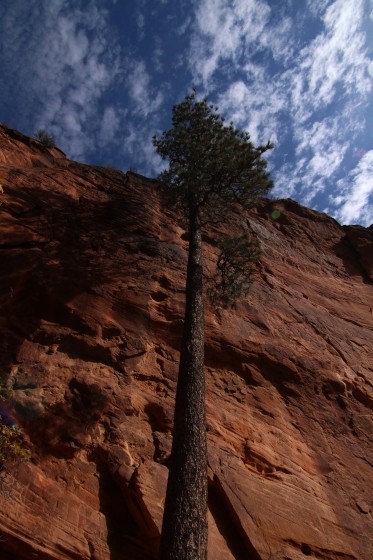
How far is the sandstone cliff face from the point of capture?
767cm

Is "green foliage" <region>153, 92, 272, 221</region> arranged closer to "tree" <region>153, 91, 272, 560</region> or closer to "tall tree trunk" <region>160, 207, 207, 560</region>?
A: "tree" <region>153, 91, 272, 560</region>

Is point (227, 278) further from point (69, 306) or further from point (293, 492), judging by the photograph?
point (293, 492)

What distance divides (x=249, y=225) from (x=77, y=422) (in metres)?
13.7

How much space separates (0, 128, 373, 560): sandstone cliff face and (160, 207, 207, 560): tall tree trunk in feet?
3.63

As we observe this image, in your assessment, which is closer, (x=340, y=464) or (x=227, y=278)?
(x=340, y=464)

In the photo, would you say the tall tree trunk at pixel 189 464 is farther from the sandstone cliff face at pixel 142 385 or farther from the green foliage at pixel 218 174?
the green foliage at pixel 218 174

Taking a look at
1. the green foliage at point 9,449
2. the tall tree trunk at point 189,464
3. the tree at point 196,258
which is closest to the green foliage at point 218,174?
the tree at point 196,258

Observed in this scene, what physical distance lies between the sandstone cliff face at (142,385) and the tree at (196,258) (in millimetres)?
1151

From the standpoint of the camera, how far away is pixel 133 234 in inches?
586

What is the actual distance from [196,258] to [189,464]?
21.6 feet

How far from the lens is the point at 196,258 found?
12.4 metres

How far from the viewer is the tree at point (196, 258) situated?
6.63 metres

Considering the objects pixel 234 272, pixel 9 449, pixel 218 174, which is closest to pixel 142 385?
pixel 9 449

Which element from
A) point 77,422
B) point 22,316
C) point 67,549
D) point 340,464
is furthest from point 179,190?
point 67,549
